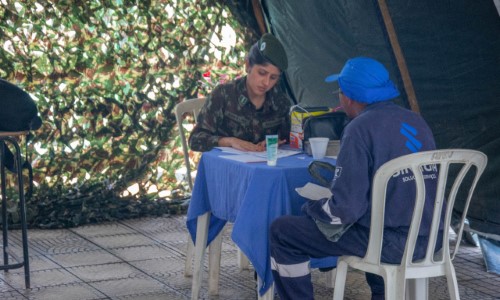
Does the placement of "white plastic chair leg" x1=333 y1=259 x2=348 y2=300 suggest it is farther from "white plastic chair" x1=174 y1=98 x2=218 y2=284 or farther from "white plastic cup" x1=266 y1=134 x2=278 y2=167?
"white plastic chair" x1=174 y1=98 x2=218 y2=284

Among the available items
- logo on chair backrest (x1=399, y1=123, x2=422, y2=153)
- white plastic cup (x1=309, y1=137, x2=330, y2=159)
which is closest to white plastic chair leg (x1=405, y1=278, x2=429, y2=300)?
logo on chair backrest (x1=399, y1=123, x2=422, y2=153)

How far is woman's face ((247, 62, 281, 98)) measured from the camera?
187 inches

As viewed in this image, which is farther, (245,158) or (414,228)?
(245,158)

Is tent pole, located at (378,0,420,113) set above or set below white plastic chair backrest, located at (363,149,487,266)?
above

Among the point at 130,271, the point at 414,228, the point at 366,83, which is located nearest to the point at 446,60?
the point at 366,83

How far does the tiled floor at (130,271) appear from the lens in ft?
15.9

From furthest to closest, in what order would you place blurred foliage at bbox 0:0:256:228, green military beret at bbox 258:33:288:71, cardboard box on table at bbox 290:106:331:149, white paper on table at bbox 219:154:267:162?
blurred foliage at bbox 0:0:256:228 → green military beret at bbox 258:33:288:71 → cardboard box on table at bbox 290:106:331:149 → white paper on table at bbox 219:154:267:162

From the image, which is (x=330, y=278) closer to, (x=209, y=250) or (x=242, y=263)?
(x=242, y=263)

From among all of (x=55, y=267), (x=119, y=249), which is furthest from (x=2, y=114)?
(x=119, y=249)

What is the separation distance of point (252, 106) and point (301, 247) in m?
1.34

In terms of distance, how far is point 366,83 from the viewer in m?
3.73

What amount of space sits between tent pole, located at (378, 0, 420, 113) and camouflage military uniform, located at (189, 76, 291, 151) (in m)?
0.89

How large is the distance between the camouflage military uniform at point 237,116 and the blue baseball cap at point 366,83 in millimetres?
1085

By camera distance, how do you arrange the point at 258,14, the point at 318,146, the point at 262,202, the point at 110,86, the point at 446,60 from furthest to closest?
the point at 258,14, the point at 110,86, the point at 446,60, the point at 318,146, the point at 262,202
